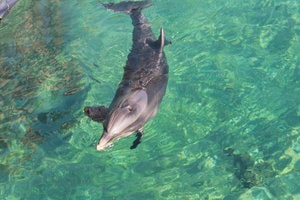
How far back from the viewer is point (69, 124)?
6277mm

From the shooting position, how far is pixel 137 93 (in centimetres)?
489

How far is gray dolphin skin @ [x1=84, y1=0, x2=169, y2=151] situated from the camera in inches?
171

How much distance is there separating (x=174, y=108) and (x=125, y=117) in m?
2.01

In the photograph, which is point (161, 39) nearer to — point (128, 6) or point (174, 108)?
point (174, 108)

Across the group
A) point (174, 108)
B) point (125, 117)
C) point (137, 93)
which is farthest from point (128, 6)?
point (125, 117)

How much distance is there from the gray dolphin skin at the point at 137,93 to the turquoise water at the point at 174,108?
66 centimetres

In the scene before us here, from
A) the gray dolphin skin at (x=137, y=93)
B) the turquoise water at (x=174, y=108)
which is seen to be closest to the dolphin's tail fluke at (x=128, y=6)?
the turquoise water at (x=174, y=108)

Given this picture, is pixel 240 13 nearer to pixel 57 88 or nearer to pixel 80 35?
pixel 80 35

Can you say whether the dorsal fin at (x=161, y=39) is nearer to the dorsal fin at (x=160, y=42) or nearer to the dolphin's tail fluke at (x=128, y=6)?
the dorsal fin at (x=160, y=42)

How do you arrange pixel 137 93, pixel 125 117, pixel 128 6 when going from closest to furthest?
pixel 125 117 → pixel 137 93 → pixel 128 6

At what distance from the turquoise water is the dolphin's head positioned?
42.1 inches

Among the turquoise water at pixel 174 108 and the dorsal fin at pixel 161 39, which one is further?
the dorsal fin at pixel 161 39

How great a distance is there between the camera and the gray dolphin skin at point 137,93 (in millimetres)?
4355

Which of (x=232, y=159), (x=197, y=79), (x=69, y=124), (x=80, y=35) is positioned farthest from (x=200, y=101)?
(x=80, y=35)
